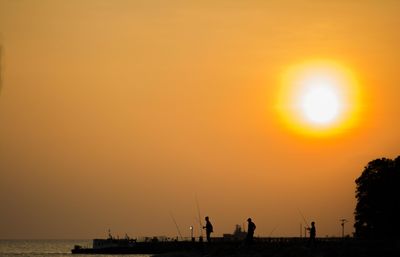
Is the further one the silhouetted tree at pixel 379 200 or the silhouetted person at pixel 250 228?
the silhouetted tree at pixel 379 200

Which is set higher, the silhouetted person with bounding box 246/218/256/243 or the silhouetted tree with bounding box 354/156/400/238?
the silhouetted tree with bounding box 354/156/400/238

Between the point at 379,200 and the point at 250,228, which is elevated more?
the point at 379,200

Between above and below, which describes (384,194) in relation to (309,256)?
above

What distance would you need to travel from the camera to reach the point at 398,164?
11144cm

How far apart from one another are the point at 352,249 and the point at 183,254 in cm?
1145

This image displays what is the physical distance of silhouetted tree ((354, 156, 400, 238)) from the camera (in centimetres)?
10206

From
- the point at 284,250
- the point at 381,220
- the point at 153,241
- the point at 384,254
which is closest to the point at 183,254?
the point at 284,250

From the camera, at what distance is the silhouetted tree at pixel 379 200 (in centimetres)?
10206

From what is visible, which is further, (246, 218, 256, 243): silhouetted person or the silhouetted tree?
the silhouetted tree

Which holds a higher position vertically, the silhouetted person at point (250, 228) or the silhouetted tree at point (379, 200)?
the silhouetted tree at point (379, 200)

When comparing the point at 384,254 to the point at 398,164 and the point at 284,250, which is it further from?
the point at 398,164

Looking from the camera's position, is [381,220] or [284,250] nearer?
[284,250]

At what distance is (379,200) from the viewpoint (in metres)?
106

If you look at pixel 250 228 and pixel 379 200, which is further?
pixel 379 200
